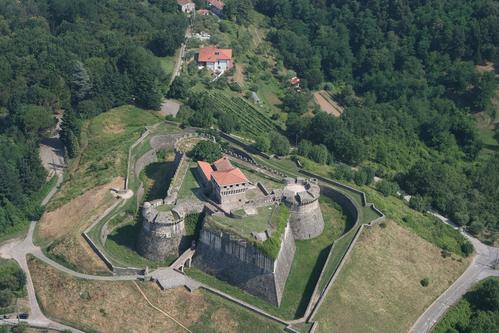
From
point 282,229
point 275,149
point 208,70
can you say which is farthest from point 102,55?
point 282,229

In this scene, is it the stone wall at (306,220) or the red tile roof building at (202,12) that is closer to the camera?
the stone wall at (306,220)

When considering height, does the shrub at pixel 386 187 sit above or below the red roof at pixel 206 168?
below

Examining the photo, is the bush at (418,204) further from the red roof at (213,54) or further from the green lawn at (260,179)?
the red roof at (213,54)

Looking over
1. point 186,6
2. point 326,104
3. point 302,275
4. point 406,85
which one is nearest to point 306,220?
point 302,275

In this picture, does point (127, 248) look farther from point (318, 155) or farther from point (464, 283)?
point (464, 283)

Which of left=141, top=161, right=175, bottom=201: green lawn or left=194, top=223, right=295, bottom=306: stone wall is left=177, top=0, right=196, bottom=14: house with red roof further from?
left=194, top=223, right=295, bottom=306: stone wall

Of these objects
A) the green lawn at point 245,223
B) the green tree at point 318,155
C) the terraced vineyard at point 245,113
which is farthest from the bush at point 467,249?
the terraced vineyard at point 245,113
